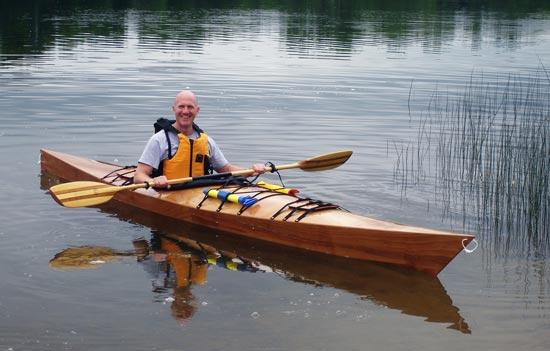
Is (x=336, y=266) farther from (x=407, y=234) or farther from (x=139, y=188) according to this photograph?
(x=139, y=188)

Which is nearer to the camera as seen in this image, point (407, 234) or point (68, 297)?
point (68, 297)

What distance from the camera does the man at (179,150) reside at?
856cm

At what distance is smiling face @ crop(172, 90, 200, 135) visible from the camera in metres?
8.49

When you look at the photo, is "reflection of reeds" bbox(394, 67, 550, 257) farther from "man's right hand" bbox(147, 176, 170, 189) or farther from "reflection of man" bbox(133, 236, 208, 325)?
"man's right hand" bbox(147, 176, 170, 189)

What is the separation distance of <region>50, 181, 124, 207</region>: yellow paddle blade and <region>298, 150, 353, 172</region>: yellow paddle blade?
2.01m

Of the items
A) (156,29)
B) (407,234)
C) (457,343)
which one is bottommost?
(457,343)

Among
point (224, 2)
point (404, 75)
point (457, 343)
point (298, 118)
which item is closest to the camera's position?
point (457, 343)

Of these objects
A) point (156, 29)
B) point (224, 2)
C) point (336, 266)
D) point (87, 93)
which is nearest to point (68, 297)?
point (336, 266)

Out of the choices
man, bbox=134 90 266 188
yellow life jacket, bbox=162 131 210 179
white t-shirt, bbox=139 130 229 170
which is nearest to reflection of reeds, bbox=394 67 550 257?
man, bbox=134 90 266 188

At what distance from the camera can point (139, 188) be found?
28.9 feet

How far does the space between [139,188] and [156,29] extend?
22131 mm

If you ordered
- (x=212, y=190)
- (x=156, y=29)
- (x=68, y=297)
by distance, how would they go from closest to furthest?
(x=68, y=297)
(x=212, y=190)
(x=156, y=29)

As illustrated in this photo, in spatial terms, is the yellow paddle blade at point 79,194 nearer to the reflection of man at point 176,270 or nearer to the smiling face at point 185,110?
the reflection of man at point 176,270

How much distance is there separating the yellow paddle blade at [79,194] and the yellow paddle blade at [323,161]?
6.59ft
